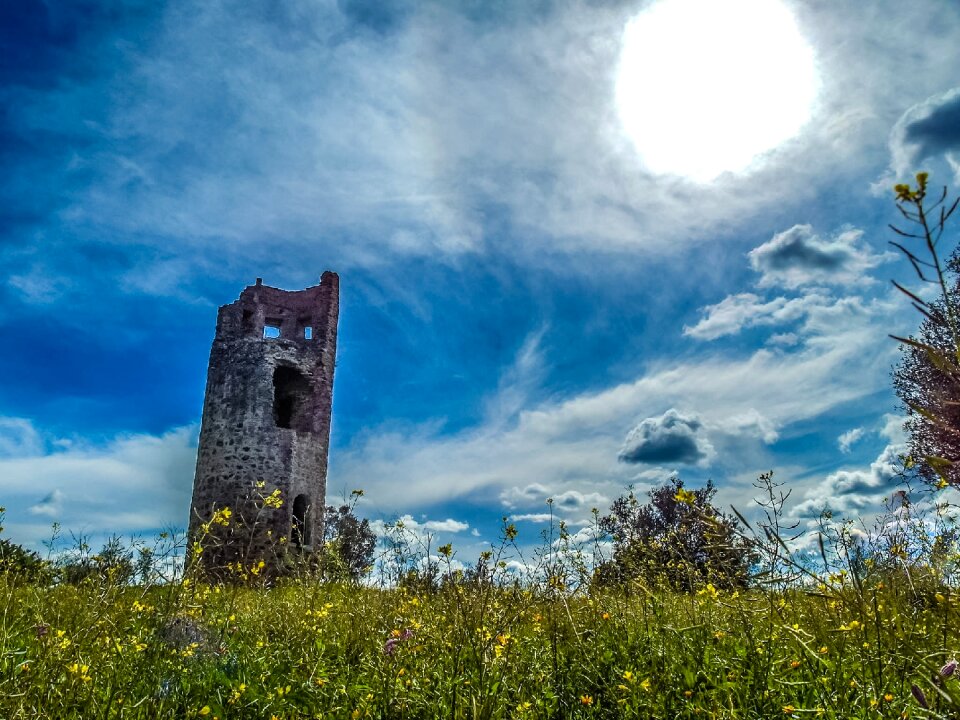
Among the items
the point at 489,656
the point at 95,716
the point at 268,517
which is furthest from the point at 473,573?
the point at 268,517

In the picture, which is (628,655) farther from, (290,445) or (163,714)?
(290,445)

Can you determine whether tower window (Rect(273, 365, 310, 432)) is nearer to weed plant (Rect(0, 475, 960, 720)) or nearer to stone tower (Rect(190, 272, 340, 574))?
stone tower (Rect(190, 272, 340, 574))

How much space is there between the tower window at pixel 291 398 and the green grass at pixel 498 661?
41.1ft

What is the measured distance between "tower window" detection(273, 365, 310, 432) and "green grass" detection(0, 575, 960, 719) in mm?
12516

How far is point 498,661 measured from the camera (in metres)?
3.25

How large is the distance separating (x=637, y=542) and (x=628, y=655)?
1378 mm

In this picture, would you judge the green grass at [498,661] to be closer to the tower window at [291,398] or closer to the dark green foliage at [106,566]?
the dark green foliage at [106,566]

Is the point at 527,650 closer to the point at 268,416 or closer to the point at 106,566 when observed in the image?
the point at 106,566

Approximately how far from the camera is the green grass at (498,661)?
2633 millimetres

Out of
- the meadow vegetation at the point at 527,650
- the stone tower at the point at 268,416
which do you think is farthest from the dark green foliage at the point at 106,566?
the stone tower at the point at 268,416

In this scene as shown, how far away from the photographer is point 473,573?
138 inches

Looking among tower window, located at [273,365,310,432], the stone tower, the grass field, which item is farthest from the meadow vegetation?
tower window, located at [273,365,310,432]

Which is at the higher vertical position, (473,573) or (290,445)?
(290,445)

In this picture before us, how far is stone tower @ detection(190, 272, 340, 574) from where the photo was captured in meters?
15.3
